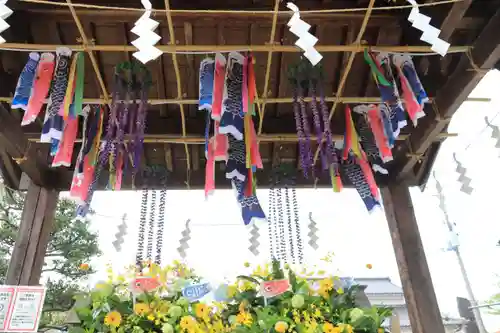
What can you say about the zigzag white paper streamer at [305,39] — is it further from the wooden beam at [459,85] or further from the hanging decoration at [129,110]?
the hanging decoration at [129,110]

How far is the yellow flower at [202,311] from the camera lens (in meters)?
2.39

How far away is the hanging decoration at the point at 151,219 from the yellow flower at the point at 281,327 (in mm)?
1138

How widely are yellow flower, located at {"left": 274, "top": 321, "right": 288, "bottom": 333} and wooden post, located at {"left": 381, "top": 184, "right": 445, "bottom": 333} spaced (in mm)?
1654

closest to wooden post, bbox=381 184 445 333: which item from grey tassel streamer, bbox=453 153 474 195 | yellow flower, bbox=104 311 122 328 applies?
grey tassel streamer, bbox=453 153 474 195

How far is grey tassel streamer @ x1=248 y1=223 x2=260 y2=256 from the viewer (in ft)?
12.1

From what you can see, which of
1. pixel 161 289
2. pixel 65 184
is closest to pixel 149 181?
pixel 65 184

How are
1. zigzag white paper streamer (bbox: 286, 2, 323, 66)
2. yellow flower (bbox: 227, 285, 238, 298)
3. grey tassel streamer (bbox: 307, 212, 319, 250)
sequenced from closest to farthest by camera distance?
zigzag white paper streamer (bbox: 286, 2, 323, 66), yellow flower (bbox: 227, 285, 238, 298), grey tassel streamer (bbox: 307, 212, 319, 250)

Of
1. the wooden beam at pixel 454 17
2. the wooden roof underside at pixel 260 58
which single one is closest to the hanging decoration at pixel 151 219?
the wooden roof underside at pixel 260 58

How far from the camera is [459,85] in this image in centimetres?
284

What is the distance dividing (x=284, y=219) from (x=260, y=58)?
1.37 metres

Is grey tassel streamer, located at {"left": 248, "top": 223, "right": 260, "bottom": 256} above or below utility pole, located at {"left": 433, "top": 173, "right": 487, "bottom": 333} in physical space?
below

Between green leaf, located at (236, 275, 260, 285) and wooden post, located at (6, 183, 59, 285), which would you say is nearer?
green leaf, located at (236, 275, 260, 285)

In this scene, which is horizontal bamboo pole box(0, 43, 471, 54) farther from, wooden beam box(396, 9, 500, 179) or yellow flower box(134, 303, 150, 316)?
yellow flower box(134, 303, 150, 316)

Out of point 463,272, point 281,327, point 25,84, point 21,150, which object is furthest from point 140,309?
point 463,272
